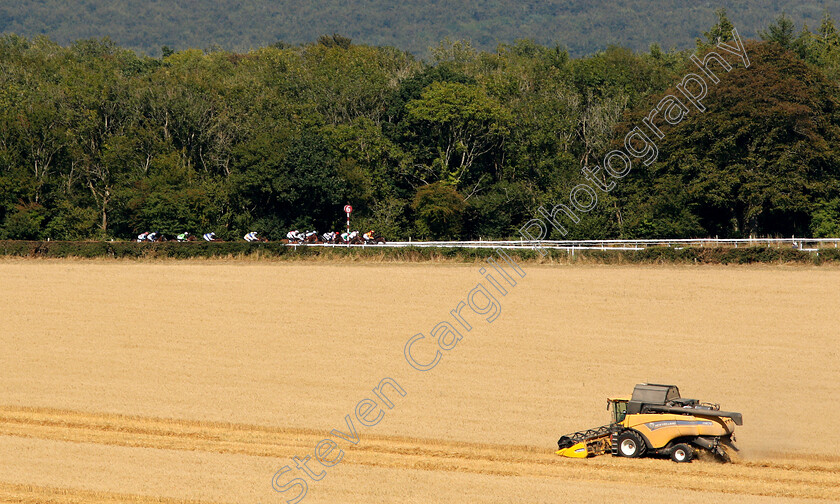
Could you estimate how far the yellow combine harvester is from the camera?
19.1 meters

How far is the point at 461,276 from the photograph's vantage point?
41.8 metres

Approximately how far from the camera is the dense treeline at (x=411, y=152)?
179ft

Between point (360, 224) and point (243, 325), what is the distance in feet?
92.2

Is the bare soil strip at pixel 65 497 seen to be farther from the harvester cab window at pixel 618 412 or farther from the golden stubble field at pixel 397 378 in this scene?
the harvester cab window at pixel 618 412

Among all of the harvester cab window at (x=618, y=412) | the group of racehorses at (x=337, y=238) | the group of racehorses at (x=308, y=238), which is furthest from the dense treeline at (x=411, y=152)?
the harvester cab window at (x=618, y=412)

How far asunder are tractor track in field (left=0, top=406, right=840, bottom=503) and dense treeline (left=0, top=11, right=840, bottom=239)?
120 ft

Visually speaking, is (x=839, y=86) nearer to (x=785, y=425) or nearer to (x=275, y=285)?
(x=275, y=285)

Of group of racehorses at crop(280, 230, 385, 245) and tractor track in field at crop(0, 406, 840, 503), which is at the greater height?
group of racehorses at crop(280, 230, 385, 245)

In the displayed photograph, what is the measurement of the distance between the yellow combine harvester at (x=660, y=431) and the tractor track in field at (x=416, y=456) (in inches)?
10.8

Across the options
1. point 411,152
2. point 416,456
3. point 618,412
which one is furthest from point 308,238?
point 618,412

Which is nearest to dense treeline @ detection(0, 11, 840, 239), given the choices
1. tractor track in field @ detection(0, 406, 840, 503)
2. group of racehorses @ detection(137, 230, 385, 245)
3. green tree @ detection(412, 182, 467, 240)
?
green tree @ detection(412, 182, 467, 240)

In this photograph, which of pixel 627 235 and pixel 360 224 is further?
pixel 360 224

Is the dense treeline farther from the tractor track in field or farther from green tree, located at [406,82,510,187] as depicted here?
the tractor track in field

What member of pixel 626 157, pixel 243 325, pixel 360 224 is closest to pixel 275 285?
pixel 243 325
